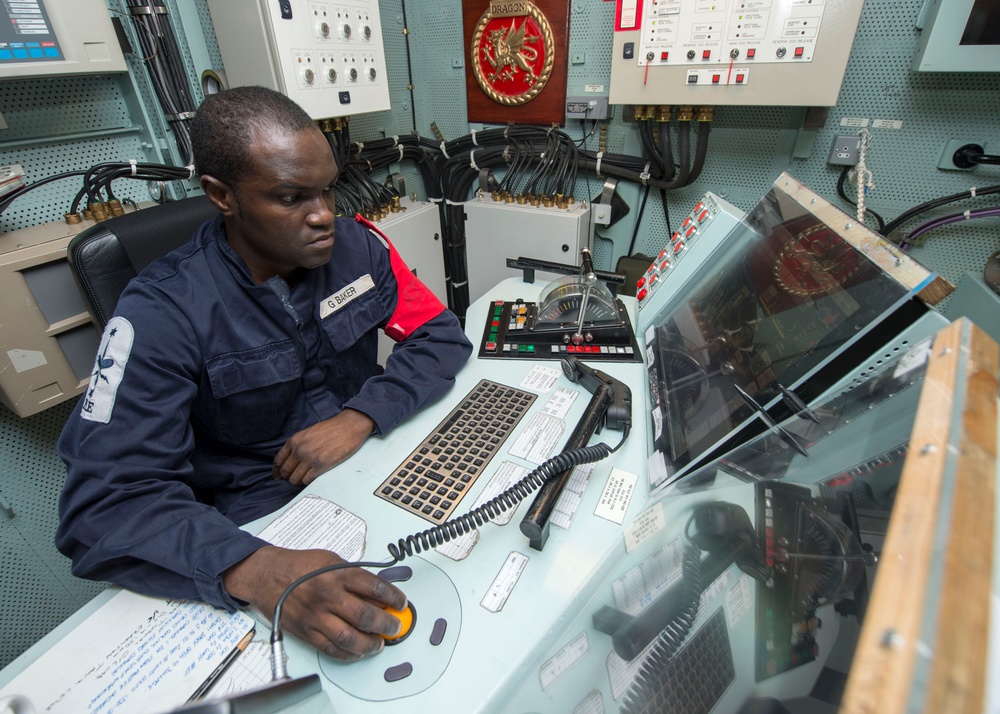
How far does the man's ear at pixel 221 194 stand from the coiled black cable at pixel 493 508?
2.47ft

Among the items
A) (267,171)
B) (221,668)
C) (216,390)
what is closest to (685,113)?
(267,171)

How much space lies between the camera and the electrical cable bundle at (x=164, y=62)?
137cm

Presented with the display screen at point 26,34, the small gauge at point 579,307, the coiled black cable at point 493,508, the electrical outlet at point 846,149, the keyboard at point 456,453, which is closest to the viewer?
the coiled black cable at point 493,508

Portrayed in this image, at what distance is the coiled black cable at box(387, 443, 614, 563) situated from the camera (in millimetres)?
645

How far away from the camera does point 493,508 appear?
2.28ft

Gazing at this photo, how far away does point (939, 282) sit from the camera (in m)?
0.55

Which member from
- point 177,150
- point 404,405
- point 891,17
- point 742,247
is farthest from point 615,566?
point 891,17

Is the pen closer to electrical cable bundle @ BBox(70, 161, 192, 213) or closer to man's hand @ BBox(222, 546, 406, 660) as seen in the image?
man's hand @ BBox(222, 546, 406, 660)

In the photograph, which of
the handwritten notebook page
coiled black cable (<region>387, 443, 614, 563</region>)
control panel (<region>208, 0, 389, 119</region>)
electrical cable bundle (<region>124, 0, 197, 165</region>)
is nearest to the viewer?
the handwritten notebook page

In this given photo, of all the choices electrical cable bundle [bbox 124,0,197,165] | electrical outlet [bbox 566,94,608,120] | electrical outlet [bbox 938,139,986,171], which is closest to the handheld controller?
electrical cable bundle [bbox 124,0,197,165]

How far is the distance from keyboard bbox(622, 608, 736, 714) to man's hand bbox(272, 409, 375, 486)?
632mm

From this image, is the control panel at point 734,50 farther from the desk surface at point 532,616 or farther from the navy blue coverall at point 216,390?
the desk surface at point 532,616

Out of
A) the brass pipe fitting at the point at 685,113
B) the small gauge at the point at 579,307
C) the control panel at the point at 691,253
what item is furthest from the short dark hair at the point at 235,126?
the brass pipe fitting at the point at 685,113

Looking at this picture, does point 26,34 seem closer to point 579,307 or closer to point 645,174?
point 579,307
